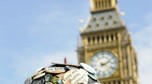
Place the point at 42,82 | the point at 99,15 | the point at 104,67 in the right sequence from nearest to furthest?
the point at 42,82
the point at 104,67
the point at 99,15

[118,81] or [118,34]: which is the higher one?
[118,34]

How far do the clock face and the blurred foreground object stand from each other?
7614cm

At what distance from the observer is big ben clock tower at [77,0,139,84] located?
96.8 m

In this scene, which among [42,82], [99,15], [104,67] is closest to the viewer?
[42,82]

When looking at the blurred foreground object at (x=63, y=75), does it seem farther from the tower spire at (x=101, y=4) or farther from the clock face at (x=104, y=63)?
the tower spire at (x=101, y=4)

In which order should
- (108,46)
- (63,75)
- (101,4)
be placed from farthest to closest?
(101,4) → (108,46) → (63,75)

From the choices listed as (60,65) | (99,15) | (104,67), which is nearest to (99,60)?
(104,67)

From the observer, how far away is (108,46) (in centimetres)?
9769

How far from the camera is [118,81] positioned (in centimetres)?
9706

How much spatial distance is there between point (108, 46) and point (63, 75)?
78.4 metres

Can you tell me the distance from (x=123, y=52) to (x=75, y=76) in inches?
3130

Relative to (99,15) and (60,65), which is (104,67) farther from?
(60,65)

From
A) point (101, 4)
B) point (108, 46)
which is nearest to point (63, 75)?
point (108, 46)

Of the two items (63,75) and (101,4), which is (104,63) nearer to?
(101,4)
